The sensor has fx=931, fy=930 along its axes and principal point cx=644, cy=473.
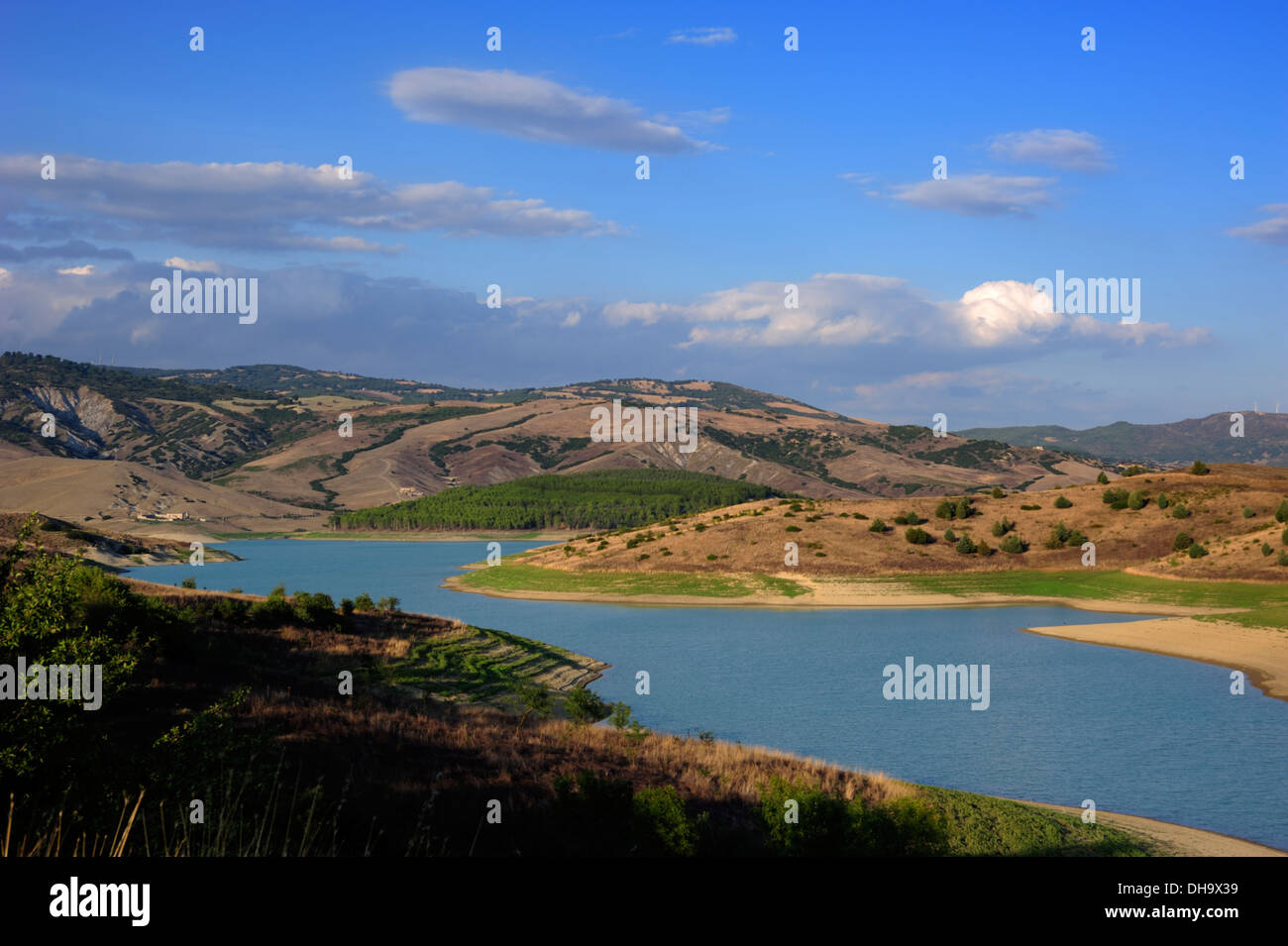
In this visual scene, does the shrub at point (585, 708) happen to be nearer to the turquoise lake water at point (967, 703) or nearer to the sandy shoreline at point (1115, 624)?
the turquoise lake water at point (967, 703)

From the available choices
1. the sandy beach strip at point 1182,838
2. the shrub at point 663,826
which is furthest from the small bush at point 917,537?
the shrub at point 663,826

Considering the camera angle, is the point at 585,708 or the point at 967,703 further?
the point at 967,703

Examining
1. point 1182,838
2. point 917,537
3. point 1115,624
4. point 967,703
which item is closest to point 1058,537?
point 917,537

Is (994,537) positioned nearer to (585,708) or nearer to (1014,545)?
(1014,545)
